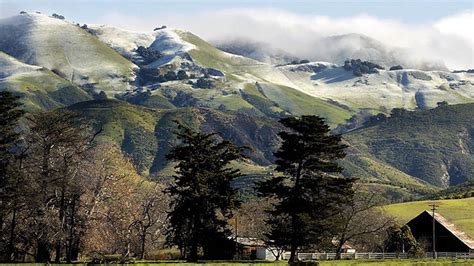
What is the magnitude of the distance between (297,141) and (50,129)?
2784 centimetres

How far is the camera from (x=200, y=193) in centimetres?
8269

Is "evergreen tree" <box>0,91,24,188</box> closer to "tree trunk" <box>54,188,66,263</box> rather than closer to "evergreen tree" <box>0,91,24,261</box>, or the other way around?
"evergreen tree" <box>0,91,24,261</box>

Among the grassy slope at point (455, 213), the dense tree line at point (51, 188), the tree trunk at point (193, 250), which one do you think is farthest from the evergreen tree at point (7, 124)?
the grassy slope at point (455, 213)

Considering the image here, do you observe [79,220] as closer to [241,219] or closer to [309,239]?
[309,239]

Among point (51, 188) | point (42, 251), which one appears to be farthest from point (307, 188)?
point (42, 251)

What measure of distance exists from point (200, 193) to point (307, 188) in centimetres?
1224

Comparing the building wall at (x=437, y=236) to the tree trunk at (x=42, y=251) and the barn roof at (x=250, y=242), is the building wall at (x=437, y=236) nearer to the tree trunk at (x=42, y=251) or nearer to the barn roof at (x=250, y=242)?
the barn roof at (x=250, y=242)

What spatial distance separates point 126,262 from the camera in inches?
2675

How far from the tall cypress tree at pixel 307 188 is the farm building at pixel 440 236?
56.0 meters

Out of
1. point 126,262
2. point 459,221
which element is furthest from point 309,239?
point 459,221

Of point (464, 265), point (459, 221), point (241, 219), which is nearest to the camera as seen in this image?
point (464, 265)

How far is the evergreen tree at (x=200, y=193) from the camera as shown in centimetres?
8319

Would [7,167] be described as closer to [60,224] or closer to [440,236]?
[60,224]

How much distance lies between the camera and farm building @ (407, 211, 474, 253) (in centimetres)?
13475
